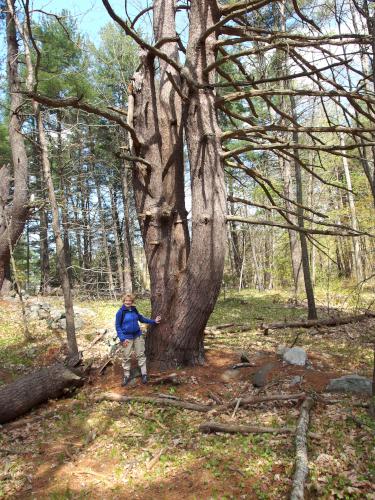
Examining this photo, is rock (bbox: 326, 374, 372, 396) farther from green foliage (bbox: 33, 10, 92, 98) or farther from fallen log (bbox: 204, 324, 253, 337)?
green foliage (bbox: 33, 10, 92, 98)

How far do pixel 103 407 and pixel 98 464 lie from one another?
4.62 ft

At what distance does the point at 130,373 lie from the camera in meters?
6.60

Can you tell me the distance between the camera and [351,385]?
17.0 feet

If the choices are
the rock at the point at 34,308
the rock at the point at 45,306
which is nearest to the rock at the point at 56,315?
the rock at the point at 45,306

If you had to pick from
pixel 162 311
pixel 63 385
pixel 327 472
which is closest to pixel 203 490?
pixel 327 472

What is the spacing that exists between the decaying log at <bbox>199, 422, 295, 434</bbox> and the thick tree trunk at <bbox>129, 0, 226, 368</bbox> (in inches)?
70.3

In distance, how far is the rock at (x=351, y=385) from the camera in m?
5.10

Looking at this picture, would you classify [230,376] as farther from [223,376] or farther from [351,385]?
[351,385]

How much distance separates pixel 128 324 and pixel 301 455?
362cm

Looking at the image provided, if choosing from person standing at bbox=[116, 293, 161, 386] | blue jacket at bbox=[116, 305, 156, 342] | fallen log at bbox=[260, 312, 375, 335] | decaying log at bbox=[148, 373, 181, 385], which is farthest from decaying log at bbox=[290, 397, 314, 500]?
fallen log at bbox=[260, 312, 375, 335]

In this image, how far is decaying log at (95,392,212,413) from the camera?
525 centimetres

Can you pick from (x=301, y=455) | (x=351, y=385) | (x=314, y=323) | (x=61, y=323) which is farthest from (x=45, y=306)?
(x=301, y=455)

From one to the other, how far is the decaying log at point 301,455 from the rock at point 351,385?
688 millimetres

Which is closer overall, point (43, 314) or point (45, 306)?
point (43, 314)
